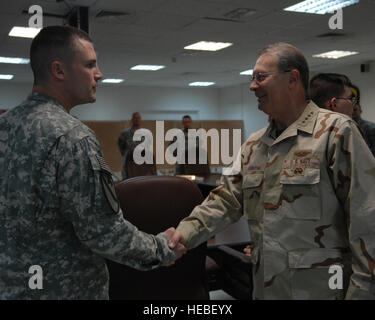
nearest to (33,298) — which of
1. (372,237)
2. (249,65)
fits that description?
(372,237)

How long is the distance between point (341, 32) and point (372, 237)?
634 cm

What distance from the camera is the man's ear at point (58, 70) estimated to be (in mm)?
1511

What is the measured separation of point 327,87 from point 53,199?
1.70m

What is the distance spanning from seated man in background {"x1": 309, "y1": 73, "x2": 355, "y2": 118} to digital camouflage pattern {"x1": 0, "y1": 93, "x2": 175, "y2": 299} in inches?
59.3

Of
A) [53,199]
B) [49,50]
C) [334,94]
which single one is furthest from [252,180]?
[334,94]

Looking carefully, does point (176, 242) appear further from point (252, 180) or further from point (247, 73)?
point (247, 73)

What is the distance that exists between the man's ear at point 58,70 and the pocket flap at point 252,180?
0.80 meters

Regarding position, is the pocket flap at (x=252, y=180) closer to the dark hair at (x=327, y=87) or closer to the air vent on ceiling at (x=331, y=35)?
the dark hair at (x=327, y=87)

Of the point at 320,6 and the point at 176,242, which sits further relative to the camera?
the point at 320,6

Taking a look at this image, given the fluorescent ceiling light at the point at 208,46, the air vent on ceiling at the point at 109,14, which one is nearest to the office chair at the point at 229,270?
the air vent on ceiling at the point at 109,14

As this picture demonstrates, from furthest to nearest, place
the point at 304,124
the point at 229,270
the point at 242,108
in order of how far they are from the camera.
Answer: the point at 242,108
the point at 229,270
the point at 304,124

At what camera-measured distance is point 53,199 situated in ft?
4.53

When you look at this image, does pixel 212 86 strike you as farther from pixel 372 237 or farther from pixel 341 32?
pixel 372 237

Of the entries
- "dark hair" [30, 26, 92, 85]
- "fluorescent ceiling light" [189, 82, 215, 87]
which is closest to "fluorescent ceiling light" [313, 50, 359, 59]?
"fluorescent ceiling light" [189, 82, 215, 87]
